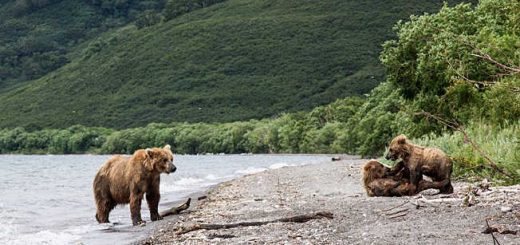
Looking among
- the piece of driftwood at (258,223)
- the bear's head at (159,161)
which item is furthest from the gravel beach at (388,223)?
the bear's head at (159,161)

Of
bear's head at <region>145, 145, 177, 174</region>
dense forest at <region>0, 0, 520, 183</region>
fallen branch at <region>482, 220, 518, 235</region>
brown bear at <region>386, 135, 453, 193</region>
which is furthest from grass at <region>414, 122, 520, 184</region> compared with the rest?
bear's head at <region>145, 145, 177, 174</region>

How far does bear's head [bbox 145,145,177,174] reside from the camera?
17312mm

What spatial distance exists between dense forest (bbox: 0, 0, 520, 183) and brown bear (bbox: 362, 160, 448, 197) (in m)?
1.19

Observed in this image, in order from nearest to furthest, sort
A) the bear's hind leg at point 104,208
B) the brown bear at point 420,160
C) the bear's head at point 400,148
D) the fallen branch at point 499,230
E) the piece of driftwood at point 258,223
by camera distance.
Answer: the fallen branch at point 499,230 < the piece of driftwood at point 258,223 < the brown bear at point 420,160 < the bear's head at point 400,148 < the bear's hind leg at point 104,208

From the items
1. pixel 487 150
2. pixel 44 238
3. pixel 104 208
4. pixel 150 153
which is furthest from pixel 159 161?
pixel 487 150

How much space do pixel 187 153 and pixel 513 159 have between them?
133019mm

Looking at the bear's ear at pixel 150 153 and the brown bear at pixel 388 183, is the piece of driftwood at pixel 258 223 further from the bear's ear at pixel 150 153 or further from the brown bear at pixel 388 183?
the bear's ear at pixel 150 153

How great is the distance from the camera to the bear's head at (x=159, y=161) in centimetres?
1731

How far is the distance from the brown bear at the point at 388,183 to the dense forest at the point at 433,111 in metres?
1.19

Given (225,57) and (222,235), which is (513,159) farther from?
(225,57)

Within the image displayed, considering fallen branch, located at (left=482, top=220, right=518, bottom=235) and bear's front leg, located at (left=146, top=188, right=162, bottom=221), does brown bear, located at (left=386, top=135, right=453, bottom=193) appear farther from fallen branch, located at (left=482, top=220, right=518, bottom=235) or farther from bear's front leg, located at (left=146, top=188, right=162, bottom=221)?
bear's front leg, located at (left=146, top=188, right=162, bottom=221)

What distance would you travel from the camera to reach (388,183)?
15797mm

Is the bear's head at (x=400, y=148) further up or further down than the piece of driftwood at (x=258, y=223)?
further up

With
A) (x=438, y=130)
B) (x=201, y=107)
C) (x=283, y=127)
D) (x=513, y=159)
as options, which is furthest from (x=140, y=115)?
(x=513, y=159)
